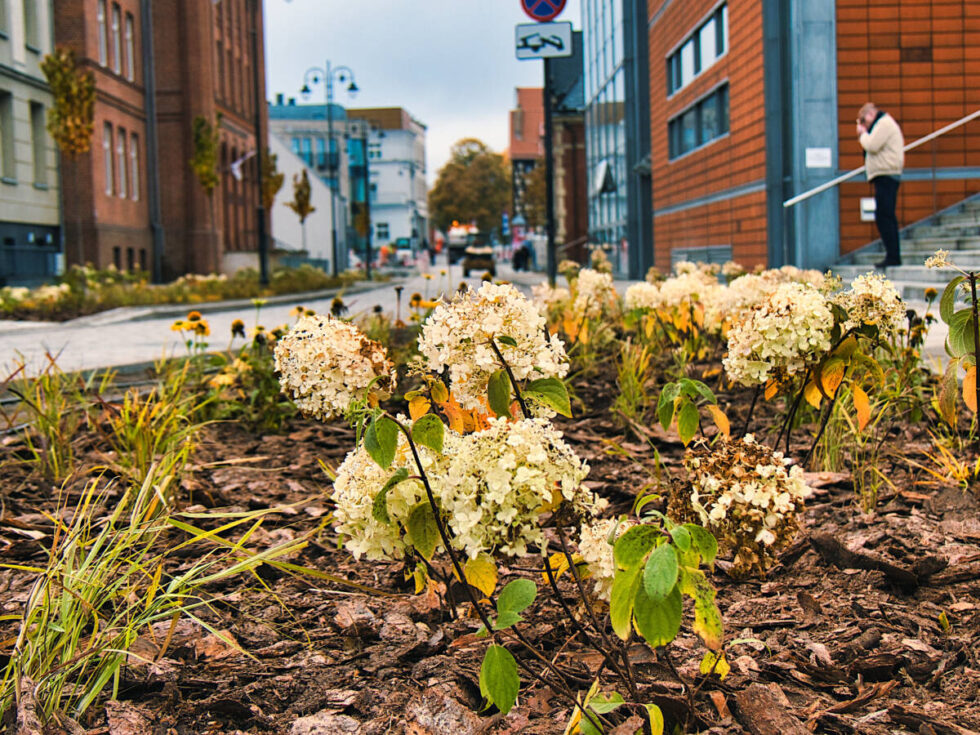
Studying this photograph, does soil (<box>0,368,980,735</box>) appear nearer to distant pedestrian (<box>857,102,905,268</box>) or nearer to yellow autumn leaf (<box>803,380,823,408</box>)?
yellow autumn leaf (<box>803,380,823,408</box>)

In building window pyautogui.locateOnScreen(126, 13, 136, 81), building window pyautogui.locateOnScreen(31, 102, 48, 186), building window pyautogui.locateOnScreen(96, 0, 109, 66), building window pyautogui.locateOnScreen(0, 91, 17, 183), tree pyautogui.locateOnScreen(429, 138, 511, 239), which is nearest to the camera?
building window pyautogui.locateOnScreen(0, 91, 17, 183)

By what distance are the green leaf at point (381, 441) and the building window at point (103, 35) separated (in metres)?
32.6

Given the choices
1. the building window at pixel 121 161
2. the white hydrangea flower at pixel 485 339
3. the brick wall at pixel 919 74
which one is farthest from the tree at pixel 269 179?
the white hydrangea flower at pixel 485 339

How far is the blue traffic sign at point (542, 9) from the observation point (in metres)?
15.3

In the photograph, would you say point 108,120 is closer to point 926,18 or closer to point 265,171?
point 265,171

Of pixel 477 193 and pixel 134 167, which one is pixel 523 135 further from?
pixel 134 167

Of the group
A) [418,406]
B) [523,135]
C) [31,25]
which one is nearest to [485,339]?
[418,406]

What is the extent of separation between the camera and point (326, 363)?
2.97 m

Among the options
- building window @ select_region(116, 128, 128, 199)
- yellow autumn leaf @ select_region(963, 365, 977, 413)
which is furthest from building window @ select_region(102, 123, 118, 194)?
yellow autumn leaf @ select_region(963, 365, 977, 413)

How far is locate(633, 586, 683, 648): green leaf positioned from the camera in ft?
5.38

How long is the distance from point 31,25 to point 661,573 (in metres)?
30.7

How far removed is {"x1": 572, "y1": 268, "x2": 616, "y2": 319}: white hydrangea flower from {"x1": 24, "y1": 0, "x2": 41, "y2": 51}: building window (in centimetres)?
2522

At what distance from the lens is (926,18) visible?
1484 centimetres

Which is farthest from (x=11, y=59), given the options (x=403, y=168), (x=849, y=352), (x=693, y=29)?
(x=403, y=168)
